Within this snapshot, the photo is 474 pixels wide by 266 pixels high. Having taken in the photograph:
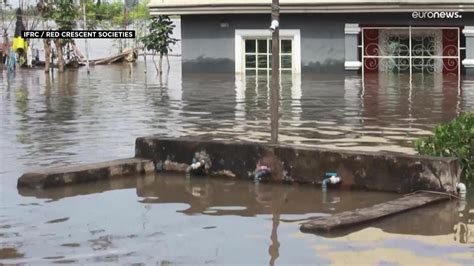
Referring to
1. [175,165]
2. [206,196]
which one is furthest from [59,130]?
[206,196]

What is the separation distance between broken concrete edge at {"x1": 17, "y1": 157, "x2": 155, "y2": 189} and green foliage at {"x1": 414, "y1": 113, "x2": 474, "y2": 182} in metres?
3.57

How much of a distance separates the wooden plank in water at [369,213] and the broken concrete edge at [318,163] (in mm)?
261

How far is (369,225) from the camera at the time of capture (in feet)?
25.9

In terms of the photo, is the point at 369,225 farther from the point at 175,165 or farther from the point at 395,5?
the point at 395,5

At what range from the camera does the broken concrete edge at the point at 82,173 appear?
10.0 metres

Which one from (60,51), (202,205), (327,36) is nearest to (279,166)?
(202,205)

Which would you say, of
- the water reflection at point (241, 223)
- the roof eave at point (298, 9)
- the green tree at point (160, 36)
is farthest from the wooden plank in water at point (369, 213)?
the green tree at point (160, 36)

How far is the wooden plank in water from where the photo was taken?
7.67m

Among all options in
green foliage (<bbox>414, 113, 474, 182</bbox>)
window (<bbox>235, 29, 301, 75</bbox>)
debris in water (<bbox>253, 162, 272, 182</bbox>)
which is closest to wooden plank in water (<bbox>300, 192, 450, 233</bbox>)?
green foliage (<bbox>414, 113, 474, 182</bbox>)

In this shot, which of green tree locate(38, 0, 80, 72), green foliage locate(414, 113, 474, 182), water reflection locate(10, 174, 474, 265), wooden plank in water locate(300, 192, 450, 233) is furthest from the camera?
green tree locate(38, 0, 80, 72)

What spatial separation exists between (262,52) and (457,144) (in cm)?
2874

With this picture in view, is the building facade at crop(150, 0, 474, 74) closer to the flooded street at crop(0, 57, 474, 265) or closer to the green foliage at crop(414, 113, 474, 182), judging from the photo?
the flooded street at crop(0, 57, 474, 265)

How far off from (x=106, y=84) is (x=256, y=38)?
341 inches

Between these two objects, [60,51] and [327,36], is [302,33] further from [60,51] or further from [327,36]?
[60,51]
